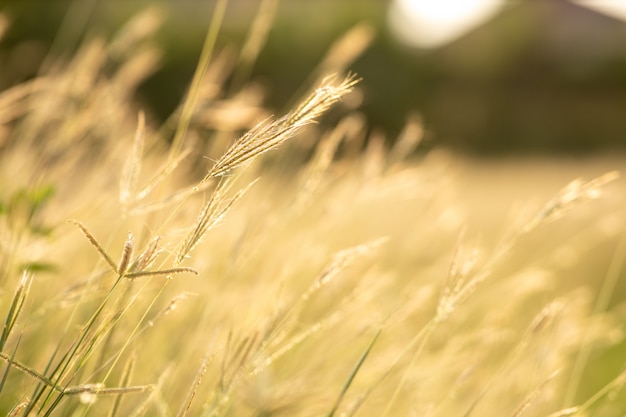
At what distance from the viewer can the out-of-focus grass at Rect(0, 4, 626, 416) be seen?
0.92 meters

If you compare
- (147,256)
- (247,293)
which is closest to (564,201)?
(147,256)

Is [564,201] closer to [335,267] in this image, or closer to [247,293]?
[335,267]

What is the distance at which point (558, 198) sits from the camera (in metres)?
1.06

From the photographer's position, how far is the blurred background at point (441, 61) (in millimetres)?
11617

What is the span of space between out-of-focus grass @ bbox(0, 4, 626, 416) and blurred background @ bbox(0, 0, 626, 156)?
28.5 ft

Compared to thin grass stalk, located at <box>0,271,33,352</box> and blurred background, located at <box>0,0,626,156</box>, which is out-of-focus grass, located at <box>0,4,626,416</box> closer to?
thin grass stalk, located at <box>0,271,33,352</box>

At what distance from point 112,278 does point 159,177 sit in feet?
0.91

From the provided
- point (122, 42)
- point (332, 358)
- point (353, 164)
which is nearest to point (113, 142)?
point (122, 42)

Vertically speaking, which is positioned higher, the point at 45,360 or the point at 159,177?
the point at 45,360

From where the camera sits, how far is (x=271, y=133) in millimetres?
784

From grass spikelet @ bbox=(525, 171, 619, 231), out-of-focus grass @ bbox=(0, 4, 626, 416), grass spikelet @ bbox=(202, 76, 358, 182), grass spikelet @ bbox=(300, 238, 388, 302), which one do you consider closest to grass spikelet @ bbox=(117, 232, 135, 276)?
out-of-focus grass @ bbox=(0, 4, 626, 416)

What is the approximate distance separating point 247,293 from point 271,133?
102 cm

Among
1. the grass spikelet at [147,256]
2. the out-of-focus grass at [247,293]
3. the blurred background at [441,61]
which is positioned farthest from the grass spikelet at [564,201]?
the blurred background at [441,61]

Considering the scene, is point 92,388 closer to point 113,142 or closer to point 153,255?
point 153,255
